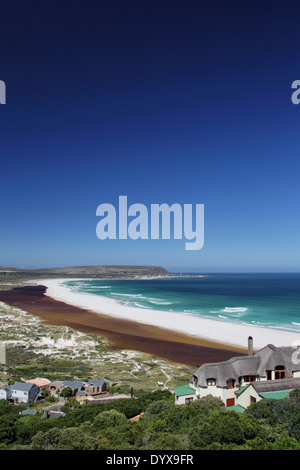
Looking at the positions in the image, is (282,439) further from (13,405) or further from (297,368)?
(13,405)

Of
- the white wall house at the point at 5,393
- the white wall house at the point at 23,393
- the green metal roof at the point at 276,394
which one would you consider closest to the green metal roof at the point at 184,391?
the green metal roof at the point at 276,394

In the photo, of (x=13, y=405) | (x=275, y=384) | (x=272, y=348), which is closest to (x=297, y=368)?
(x=272, y=348)

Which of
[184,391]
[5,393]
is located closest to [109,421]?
[184,391]

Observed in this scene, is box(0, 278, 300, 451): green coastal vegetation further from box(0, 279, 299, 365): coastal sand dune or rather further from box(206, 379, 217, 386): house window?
box(0, 279, 299, 365): coastal sand dune

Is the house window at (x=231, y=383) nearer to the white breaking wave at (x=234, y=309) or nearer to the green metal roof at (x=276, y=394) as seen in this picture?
the green metal roof at (x=276, y=394)

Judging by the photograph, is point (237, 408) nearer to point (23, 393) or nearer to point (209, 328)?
point (23, 393)
